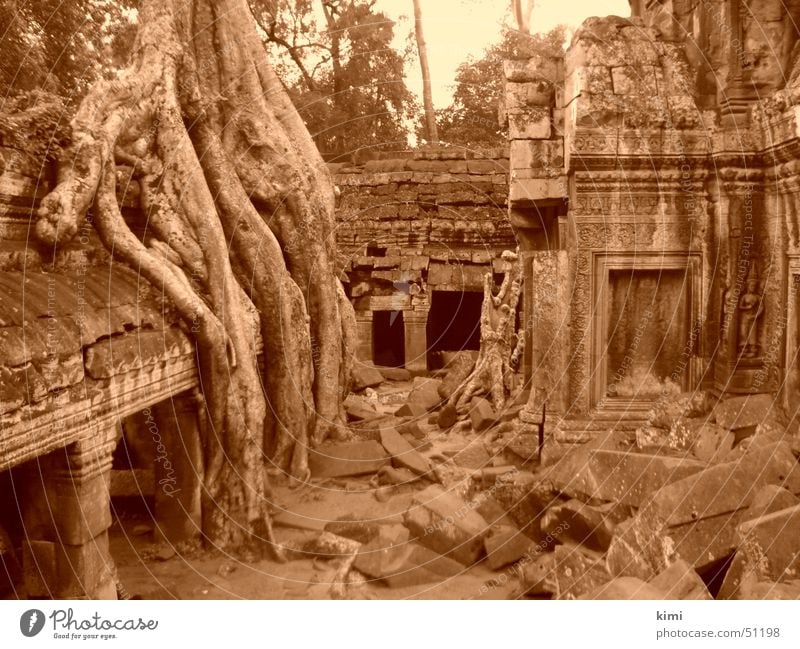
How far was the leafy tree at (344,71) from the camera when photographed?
10.8 m

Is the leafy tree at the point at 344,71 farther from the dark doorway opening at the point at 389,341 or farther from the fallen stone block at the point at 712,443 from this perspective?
the fallen stone block at the point at 712,443

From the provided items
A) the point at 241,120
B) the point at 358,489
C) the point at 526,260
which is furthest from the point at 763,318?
the point at 241,120

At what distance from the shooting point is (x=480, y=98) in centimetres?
1633

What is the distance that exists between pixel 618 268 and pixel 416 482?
3.16 m

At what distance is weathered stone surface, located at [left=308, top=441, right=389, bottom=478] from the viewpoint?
7291 millimetres

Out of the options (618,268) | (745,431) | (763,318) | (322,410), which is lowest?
(322,410)

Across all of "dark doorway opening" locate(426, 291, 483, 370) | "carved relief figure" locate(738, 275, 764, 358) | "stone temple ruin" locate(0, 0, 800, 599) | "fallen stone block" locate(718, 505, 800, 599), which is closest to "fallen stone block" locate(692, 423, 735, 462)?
"stone temple ruin" locate(0, 0, 800, 599)

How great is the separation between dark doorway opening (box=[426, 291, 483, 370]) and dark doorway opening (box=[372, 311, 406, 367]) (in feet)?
3.08

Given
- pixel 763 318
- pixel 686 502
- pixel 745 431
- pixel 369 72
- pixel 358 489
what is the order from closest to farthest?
pixel 686 502, pixel 745 431, pixel 763 318, pixel 358 489, pixel 369 72

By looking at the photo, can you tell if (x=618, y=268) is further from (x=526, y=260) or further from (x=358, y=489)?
(x=358, y=489)

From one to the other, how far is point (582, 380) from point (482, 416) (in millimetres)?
2686

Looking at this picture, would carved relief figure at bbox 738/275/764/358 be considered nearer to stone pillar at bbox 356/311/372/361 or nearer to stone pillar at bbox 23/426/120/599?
stone pillar at bbox 23/426/120/599

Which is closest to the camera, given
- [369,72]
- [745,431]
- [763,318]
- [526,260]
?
[745,431]

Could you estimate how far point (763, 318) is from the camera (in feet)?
19.2
